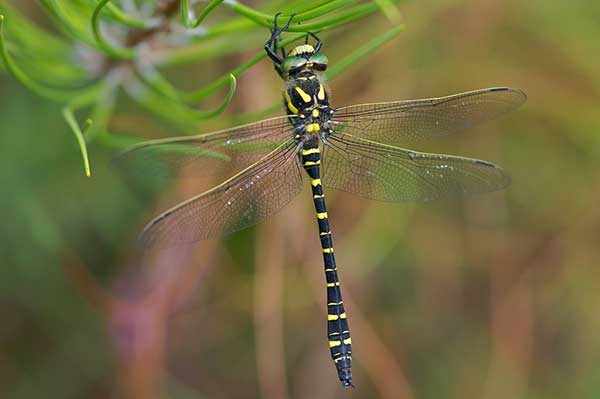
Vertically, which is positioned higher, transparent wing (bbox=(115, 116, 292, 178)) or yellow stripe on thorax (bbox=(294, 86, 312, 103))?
yellow stripe on thorax (bbox=(294, 86, 312, 103))

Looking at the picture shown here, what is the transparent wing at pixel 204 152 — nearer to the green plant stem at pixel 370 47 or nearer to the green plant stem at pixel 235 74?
the green plant stem at pixel 235 74

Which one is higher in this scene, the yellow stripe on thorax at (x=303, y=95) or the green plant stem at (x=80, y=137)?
the yellow stripe on thorax at (x=303, y=95)

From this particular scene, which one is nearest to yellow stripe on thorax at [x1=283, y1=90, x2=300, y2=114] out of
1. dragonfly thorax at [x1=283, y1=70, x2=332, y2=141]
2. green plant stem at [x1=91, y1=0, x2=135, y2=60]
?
dragonfly thorax at [x1=283, y1=70, x2=332, y2=141]

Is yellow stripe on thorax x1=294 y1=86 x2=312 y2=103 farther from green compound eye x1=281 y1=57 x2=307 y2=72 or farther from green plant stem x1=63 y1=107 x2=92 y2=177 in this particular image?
green plant stem x1=63 y1=107 x2=92 y2=177

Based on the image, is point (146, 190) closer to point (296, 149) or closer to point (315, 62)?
point (296, 149)

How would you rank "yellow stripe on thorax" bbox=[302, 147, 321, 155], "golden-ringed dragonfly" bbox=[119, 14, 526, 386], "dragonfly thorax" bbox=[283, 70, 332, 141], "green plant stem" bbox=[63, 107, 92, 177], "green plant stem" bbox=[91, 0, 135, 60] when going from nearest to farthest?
"green plant stem" bbox=[63, 107, 92, 177]
"green plant stem" bbox=[91, 0, 135, 60]
"golden-ringed dragonfly" bbox=[119, 14, 526, 386]
"dragonfly thorax" bbox=[283, 70, 332, 141]
"yellow stripe on thorax" bbox=[302, 147, 321, 155]

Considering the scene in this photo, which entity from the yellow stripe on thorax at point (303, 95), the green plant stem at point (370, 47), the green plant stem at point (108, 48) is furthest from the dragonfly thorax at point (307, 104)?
the green plant stem at point (108, 48)

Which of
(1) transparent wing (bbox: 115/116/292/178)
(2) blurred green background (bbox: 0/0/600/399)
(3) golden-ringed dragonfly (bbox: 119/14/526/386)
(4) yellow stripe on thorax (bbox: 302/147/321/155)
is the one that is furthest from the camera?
(2) blurred green background (bbox: 0/0/600/399)
